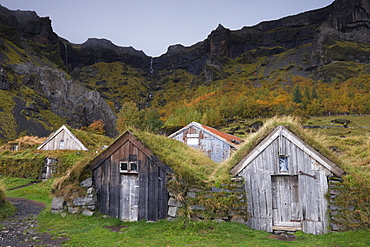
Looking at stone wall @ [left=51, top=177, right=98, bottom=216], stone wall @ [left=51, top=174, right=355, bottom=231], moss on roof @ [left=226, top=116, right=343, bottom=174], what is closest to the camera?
stone wall @ [left=51, top=174, right=355, bottom=231]

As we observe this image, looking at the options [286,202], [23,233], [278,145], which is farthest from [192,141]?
[23,233]

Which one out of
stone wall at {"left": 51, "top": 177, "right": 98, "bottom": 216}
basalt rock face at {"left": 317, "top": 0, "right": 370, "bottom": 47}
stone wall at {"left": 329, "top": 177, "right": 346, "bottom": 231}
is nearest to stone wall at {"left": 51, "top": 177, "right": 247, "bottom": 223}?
stone wall at {"left": 329, "top": 177, "right": 346, "bottom": 231}

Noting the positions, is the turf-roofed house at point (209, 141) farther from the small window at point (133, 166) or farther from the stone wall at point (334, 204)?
the stone wall at point (334, 204)

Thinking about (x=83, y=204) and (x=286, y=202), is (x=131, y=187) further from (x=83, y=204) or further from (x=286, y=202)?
(x=286, y=202)

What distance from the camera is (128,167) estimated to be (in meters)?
10.8

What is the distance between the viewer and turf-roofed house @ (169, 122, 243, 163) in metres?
24.7

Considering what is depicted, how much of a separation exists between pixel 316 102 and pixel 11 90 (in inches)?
3479

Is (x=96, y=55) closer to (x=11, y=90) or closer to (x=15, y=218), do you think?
(x=11, y=90)

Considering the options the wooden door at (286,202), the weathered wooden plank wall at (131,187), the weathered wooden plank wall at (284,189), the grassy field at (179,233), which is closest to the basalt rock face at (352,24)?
the weathered wooden plank wall at (284,189)

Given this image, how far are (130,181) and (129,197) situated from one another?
685 mm

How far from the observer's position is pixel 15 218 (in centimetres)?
1080

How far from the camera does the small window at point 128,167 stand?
10727mm

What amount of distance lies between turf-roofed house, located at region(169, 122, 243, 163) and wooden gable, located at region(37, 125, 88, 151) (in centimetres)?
1081

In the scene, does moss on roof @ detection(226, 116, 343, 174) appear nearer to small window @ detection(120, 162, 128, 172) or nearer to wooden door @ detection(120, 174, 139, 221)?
wooden door @ detection(120, 174, 139, 221)
